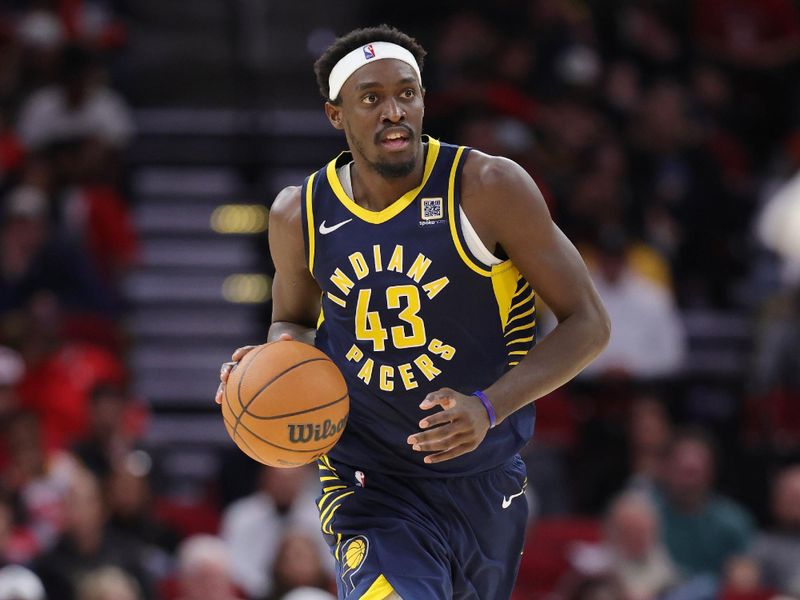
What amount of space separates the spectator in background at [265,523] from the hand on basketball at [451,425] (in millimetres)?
4465

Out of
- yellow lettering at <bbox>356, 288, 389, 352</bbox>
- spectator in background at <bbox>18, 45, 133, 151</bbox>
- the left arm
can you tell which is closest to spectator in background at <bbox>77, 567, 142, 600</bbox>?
yellow lettering at <bbox>356, 288, 389, 352</bbox>

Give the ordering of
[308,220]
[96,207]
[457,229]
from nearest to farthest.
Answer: [457,229] → [308,220] → [96,207]

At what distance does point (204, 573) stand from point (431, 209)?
360 centimetres

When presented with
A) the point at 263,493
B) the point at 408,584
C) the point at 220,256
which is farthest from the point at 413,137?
the point at 220,256

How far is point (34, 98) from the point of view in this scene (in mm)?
11281

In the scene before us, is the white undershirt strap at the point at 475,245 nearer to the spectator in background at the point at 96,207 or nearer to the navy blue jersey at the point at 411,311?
the navy blue jersey at the point at 411,311

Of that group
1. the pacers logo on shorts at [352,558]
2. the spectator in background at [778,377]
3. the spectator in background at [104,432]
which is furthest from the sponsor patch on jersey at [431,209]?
the spectator in background at [778,377]

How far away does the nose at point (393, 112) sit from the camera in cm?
460

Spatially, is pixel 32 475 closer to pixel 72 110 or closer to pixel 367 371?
pixel 72 110

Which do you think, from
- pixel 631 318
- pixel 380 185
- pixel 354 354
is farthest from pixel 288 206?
pixel 631 318

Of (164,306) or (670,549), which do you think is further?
(164,306)

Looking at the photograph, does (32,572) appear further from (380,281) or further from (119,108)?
(119,108)

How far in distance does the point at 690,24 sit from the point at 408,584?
10012mm

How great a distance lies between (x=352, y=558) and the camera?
15.5ft
